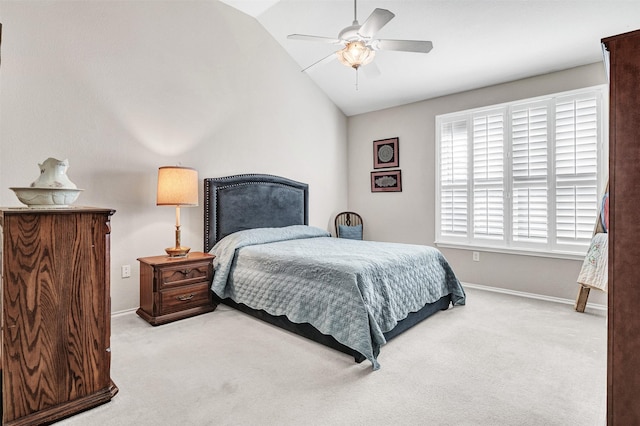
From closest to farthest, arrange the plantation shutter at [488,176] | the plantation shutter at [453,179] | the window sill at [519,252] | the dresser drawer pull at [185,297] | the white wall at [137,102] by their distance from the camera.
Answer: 1. the white wall at [137,102]
2. the dresser drawer pull at [185,297]
3. the window sill at [519,252]
4. the plantation shutter at [488,176]
5. the plantation shutter at [453,179]

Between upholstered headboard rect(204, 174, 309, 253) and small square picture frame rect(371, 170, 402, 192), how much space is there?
1.12 m

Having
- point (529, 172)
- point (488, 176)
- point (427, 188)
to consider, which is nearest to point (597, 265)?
point (529, 172)

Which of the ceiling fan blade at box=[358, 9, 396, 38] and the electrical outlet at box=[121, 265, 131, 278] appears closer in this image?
the ceiling fan blade at box=[358, 9, 396, 38]

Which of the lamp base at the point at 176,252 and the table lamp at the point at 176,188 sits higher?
the table lamp at the point at 176,188

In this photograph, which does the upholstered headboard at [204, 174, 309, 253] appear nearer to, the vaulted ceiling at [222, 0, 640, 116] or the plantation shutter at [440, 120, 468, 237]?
the vaulted ceiling at [222, 0, 640, 116]

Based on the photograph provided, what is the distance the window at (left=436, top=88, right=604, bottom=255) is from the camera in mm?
3521

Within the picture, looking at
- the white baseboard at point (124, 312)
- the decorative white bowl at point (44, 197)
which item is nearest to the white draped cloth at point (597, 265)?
the decorative white bowl at point (44, 197)

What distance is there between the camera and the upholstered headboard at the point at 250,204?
3.79m

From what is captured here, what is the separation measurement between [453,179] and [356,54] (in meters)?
2.49

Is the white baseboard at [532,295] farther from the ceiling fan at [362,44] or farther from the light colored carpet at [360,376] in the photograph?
the ceiling fan at [362,44]

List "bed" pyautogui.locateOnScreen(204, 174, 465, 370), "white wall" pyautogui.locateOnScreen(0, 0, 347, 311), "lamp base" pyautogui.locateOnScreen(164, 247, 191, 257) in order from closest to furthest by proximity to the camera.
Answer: "bed" pyautogui.locateOnScreen(204, 174, 465, 370) → "white wall" pyautogui.locateOnScreen(0, 0, 347, 311) → "lamp base" pyautogui.locateOnScreen(164, 247, 191, 257)

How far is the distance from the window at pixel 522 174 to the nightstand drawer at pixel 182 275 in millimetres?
2977

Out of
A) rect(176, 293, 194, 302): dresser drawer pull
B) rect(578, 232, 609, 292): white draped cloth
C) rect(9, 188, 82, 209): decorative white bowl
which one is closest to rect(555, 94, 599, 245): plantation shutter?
rect(578, 232, 609, 292): white draped cloth

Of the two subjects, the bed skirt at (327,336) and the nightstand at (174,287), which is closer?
the bed skirt at (327,336)
